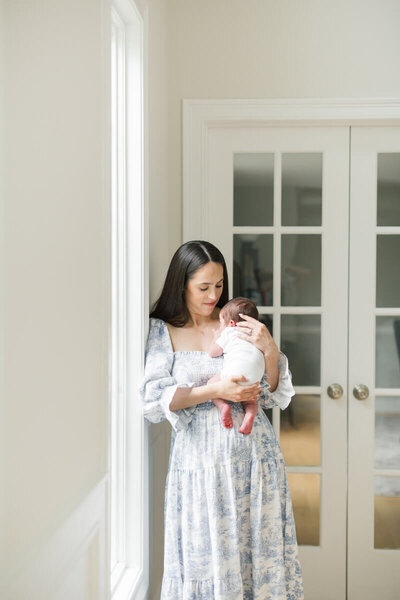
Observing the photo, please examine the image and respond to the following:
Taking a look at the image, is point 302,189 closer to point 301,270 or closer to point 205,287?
point 301,270

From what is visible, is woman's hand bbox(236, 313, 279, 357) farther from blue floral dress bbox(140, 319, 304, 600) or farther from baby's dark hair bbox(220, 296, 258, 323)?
blue floral dress bbox(140, 319, 304, 600)

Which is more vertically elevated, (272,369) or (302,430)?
(272,369)

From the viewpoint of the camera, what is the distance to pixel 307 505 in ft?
8.45

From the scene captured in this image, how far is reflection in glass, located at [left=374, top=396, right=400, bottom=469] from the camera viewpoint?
2.56 metres

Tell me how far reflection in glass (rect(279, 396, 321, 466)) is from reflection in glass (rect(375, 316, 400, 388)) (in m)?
0.32

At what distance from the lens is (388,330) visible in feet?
8.39

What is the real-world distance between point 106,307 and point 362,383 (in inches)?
63.9

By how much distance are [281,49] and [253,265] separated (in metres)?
0.96

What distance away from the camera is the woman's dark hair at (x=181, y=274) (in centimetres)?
183

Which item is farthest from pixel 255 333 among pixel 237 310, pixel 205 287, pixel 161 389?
pixel 161 389

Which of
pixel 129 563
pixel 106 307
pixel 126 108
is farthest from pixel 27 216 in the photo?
pixel 129 563

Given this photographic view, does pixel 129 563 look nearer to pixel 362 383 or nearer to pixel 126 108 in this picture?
pixel 362 383

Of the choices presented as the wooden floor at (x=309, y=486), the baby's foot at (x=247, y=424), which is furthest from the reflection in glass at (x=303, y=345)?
the baby's foot at (x=247, y=424)

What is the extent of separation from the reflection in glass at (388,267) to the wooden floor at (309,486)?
23.1 inches
